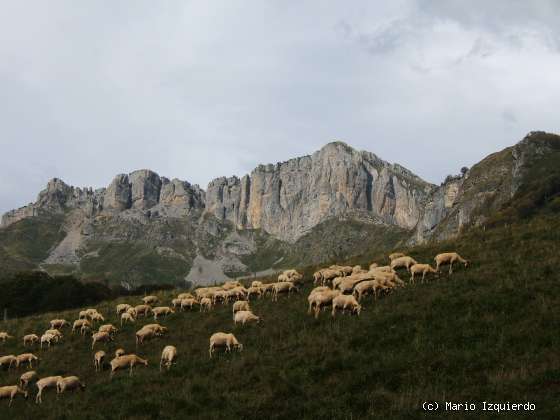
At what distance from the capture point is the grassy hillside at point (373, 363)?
13.3 metres

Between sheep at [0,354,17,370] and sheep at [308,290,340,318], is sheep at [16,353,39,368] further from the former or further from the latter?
sheep at [308,290,340,318]

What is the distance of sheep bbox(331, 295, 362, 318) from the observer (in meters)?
21.6

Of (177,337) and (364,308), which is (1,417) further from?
(364,308)

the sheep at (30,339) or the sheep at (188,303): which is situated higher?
the sheep at (188,303)

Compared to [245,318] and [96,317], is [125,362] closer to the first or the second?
[245,318]

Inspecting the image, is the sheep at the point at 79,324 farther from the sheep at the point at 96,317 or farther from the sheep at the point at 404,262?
the sheep at the point at 404,262

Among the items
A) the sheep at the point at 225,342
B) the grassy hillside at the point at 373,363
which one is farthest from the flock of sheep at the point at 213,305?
the grassy hillside at the point at 373,363

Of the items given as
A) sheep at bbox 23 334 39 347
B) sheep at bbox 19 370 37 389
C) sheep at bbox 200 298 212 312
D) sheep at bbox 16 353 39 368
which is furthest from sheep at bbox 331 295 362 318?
sheep at bbox 23 334 39 347

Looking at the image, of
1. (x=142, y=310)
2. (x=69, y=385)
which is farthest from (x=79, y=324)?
(x=69, y=385)

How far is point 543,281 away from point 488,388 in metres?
9.55

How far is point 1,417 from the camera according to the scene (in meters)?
17.7

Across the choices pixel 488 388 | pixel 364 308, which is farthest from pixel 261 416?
pixel 364 308

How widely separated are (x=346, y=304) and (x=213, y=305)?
12.0 m

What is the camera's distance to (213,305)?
1243 inches
